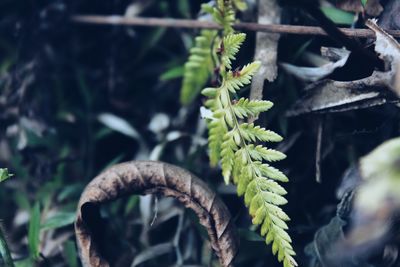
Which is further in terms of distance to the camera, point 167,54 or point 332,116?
point 167,54

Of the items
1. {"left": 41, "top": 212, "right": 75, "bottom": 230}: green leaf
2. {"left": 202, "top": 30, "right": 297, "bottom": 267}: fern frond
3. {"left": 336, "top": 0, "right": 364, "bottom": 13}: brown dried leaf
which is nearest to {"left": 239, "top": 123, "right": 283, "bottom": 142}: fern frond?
{"left": 202, "top": 30, "right": 297, "bottom": 267}: fern frond

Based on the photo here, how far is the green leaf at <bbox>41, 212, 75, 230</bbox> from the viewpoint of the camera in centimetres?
150

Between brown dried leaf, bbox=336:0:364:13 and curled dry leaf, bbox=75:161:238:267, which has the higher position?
brown dried leaf, bbox=336:0:364:13

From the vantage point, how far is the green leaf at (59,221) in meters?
1.50

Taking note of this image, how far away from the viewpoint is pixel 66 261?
1507 millimetres

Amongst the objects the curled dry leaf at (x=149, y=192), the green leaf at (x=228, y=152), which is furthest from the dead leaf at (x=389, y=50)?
the curled dry leaf at (x=149, y=192)

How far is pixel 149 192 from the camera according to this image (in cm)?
131

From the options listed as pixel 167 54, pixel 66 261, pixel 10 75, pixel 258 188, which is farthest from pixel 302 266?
pixel 10 75

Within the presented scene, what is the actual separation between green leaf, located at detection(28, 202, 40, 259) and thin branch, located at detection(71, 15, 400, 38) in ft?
2.29

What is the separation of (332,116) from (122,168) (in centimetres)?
65

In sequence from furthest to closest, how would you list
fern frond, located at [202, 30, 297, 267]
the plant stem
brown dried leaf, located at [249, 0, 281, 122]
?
brown dried leaf, located at [249, 0, 281, 122] < the plant stem < fern frond, located at [202, 30, 297, 267]

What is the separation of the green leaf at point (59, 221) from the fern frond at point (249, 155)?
0.55m

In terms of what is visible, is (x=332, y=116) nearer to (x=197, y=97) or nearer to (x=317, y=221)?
(x=317, y=221)

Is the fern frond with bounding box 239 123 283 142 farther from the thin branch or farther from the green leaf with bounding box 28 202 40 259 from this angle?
the green leaf with bounding box 28 202 40 259
